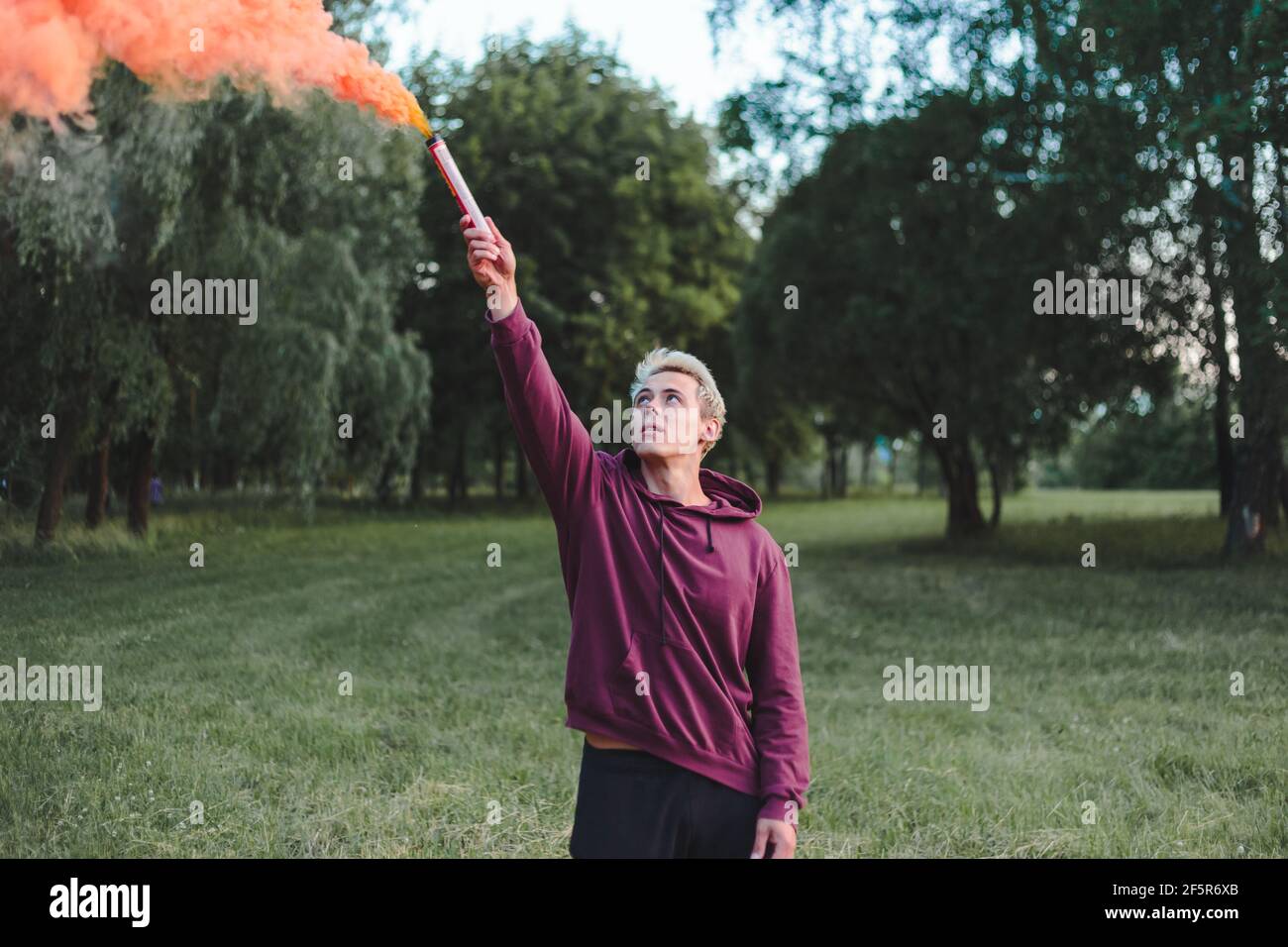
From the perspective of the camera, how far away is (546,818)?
585cm

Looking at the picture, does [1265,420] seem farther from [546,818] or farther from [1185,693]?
[546,818]

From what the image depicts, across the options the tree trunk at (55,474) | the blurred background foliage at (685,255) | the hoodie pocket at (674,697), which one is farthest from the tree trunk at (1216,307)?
the tree trunk at (55,474)

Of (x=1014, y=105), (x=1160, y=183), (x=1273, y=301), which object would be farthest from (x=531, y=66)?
(x=1273, y=301)

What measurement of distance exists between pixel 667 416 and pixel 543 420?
40 cm

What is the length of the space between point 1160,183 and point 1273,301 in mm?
5307

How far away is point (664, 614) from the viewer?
10.2 ft

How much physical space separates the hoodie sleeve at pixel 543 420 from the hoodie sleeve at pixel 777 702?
67cm

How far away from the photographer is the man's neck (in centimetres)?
329

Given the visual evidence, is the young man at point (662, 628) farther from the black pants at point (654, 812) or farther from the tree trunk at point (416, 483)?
the tree trunk at point (416, 483)

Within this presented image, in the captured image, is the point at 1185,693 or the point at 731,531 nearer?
the point at 731,531

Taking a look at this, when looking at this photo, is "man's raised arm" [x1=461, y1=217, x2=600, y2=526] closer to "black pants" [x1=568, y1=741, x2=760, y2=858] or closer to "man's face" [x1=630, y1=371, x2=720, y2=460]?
"man's face" [x1=630, y1=371, x2=720, y2=460]

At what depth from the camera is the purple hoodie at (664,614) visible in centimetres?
303

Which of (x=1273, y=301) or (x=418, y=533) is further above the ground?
(x=1273, y=301)

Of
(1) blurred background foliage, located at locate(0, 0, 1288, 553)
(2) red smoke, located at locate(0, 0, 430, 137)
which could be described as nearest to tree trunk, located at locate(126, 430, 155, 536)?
(1) blurred background foliage, located at locate(0, 0, 1288, 553)
